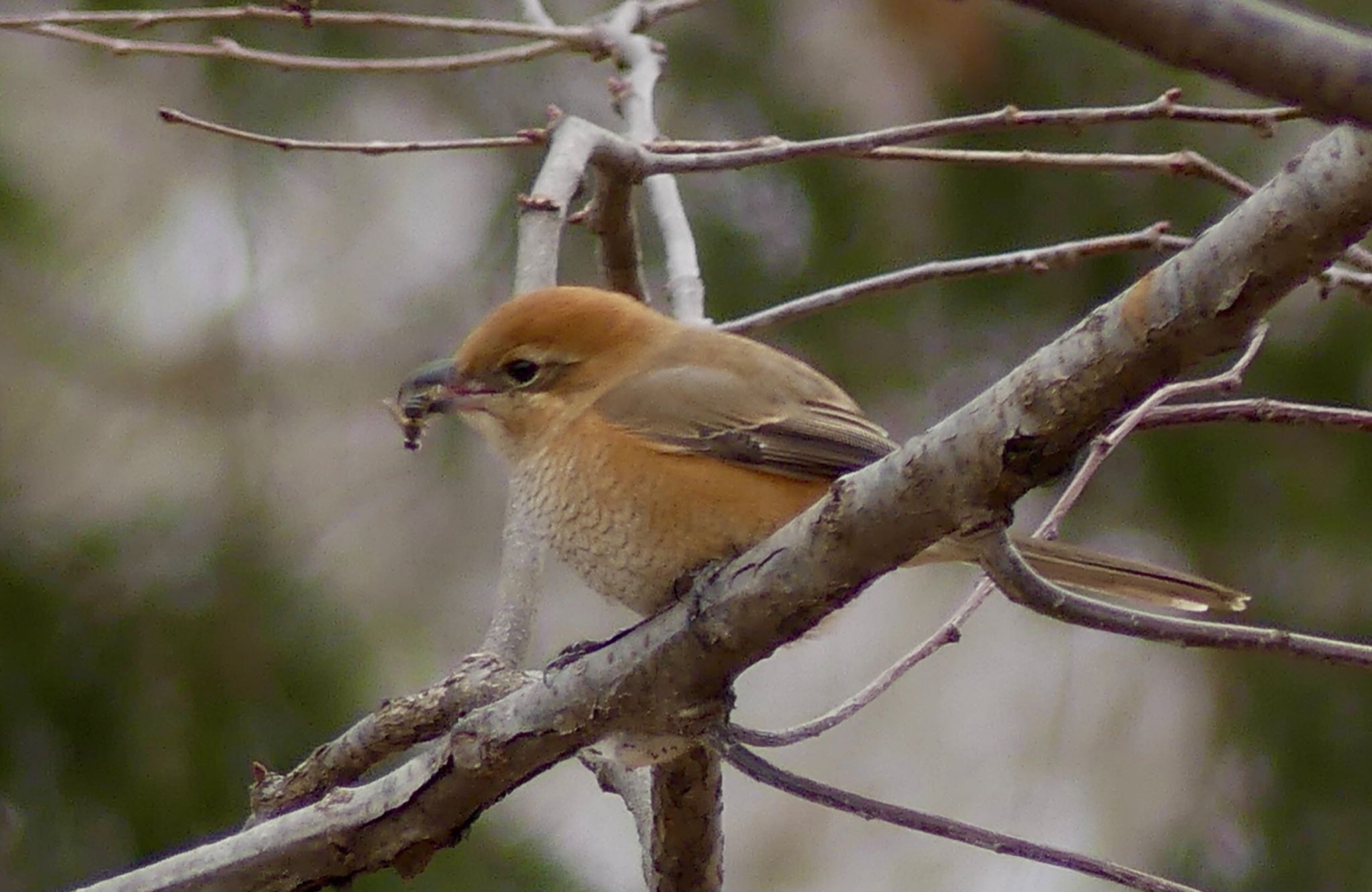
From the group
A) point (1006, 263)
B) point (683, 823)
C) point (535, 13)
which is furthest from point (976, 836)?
point (535, 13)

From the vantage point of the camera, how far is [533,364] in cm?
269

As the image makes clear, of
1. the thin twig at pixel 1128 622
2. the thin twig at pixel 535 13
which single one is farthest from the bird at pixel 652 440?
the thin twig at pixel 535 13

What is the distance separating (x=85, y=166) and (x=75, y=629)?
220cm

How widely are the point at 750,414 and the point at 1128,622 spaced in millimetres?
1059

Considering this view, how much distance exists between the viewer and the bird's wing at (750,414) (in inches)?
93.4

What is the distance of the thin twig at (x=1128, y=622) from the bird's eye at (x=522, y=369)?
4.30 ft

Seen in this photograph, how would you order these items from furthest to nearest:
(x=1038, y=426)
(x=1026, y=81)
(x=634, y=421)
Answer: (x=1026, y=81)
(x=634, y=421)
(x=1038, y=426)

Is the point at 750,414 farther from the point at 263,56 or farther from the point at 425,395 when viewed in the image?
the point at 263,56

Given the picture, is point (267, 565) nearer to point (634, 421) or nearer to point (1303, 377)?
point (634, 421)

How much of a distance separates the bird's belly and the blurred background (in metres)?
1.35

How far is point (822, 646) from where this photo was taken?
608 centimetres

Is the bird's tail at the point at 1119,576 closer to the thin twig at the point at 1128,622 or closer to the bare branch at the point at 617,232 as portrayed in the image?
the thin twig at the point at 1128,622

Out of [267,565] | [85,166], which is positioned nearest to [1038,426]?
[267,565]

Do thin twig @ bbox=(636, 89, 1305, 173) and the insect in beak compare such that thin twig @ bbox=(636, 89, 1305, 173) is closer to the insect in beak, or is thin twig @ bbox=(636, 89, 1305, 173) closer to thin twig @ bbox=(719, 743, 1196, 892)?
the insect in beak
